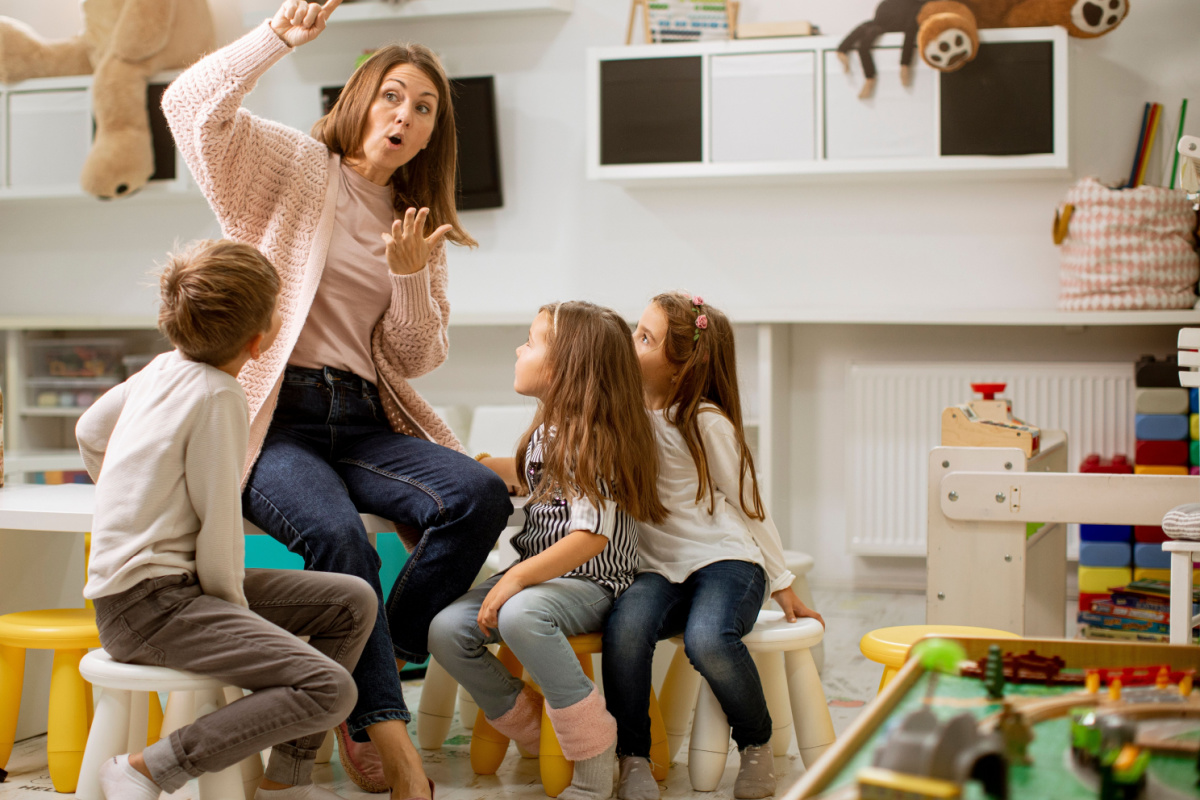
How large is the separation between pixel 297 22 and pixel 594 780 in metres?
1.19

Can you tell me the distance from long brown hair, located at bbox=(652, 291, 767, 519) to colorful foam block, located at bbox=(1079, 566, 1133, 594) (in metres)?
1.48

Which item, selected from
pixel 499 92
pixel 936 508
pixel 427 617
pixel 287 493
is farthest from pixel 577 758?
pixel 499 92

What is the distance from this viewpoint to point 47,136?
3.80 metres

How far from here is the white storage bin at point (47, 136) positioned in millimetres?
3773

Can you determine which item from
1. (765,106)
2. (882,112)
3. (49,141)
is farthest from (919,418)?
(49,141)

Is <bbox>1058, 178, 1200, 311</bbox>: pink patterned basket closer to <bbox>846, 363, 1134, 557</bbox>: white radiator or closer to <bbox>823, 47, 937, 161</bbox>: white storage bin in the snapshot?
<bbox>846, 363, 1134, 557</bbox>: white radiator

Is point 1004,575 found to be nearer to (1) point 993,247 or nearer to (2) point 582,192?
(1) point 993,247

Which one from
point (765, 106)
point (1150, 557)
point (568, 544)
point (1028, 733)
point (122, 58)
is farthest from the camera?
point (122, 58)

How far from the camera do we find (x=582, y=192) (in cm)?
368

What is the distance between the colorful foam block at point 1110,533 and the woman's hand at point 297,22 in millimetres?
2295

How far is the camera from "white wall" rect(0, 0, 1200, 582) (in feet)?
10.7

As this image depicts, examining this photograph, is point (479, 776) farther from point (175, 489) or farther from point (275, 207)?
point (275, 207)

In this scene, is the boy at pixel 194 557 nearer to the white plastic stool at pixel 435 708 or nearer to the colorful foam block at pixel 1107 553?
the white plastic stool at pixel 435 708

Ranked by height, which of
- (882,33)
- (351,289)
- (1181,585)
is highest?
(882,33)
